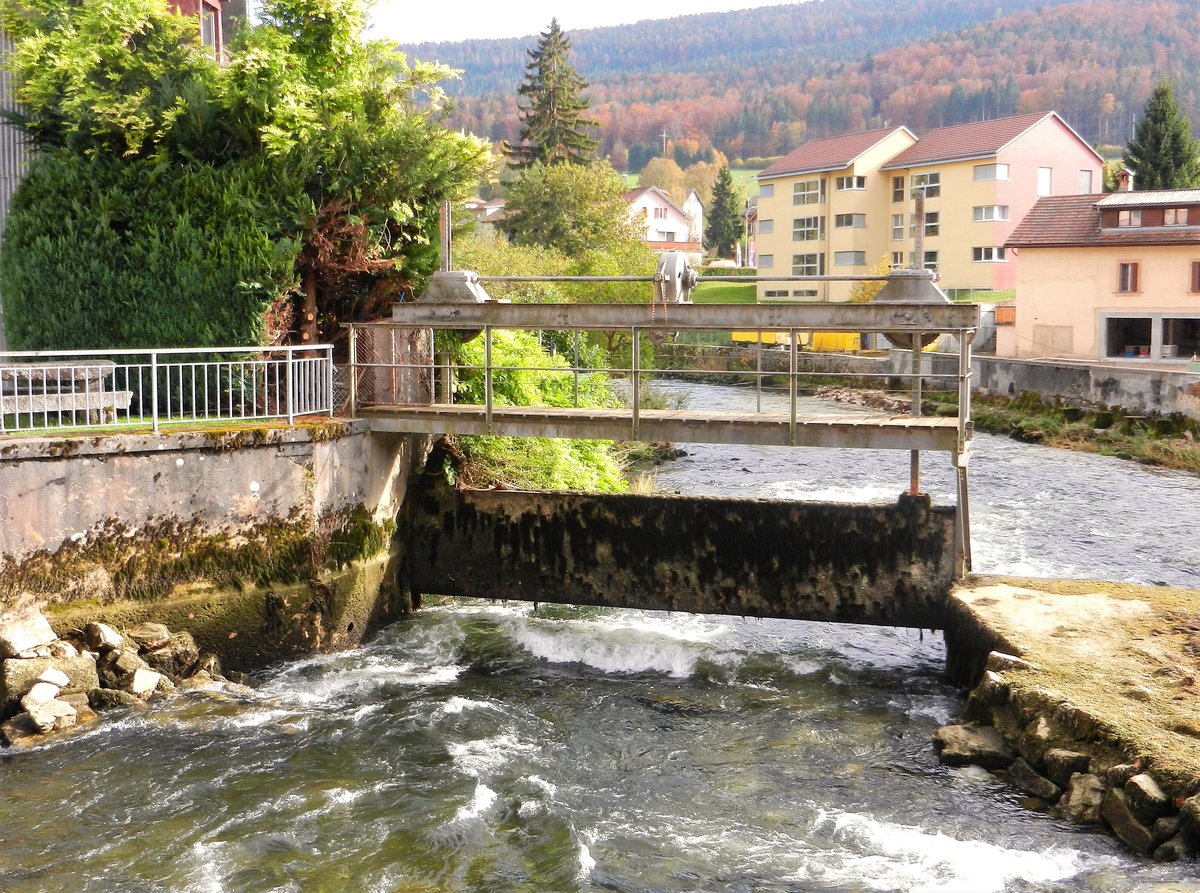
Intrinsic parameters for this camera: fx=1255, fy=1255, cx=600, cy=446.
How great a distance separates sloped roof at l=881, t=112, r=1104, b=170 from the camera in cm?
6819

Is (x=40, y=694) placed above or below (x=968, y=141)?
below

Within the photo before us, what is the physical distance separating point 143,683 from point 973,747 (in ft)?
28.6

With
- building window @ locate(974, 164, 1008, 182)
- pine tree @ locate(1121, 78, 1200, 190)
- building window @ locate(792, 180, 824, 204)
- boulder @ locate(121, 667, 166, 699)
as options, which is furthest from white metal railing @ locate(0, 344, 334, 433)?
building window @ locate(792, 180, 824, 204)

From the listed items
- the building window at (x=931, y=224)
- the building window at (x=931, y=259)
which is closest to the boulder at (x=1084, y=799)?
the building window at (x=931, y=259)

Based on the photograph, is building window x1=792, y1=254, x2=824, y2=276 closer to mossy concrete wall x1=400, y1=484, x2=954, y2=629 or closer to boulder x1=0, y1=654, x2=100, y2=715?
mossy concrete wall x1=400, y1=484, x2=954, y2=629

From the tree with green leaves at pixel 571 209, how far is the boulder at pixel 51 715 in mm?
51227

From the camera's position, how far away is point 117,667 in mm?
13617

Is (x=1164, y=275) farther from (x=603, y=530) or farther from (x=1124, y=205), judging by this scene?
(x=603, y=530)

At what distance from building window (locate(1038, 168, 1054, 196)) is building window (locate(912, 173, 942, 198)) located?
5.38 metres

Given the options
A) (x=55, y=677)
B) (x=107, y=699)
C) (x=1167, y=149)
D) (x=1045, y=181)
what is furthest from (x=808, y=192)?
(x=55, y=677)

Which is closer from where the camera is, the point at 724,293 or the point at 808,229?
the point at 808,229

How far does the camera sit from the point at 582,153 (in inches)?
3140

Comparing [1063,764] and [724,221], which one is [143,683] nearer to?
[1063,764]

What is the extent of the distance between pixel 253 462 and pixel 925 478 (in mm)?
17790
